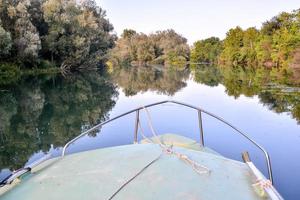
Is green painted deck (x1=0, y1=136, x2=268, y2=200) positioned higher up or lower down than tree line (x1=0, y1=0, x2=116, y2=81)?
lower down

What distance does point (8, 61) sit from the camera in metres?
23.8

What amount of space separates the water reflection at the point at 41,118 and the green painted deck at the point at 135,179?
3.04m

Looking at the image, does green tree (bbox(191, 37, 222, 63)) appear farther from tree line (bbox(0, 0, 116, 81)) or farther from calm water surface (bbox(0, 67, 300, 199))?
calm water surface (bbox(0, 67, 300, 199))

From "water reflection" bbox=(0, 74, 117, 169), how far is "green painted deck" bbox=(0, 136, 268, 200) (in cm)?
304

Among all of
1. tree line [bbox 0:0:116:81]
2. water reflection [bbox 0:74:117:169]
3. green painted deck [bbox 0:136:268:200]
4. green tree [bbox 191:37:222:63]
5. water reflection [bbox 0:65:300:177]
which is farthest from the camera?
green tree [bbox 191:37:222:63]

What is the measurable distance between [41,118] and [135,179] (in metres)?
7.56

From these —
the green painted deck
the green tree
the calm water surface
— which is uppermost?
the green tree

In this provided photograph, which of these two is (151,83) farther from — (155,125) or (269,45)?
(269,45)

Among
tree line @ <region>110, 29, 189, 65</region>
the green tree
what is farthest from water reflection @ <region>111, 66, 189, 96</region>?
tree line @ <region>110, 29, 189, 65</region>

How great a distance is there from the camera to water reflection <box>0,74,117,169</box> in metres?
6.57

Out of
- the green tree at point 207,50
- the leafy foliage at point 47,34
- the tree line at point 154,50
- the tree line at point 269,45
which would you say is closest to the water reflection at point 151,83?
the leafy foliage at point 47,34

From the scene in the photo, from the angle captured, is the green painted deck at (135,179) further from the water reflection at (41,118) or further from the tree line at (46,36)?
the tree line at (46,36)

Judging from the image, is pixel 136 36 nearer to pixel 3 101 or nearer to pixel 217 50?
pixel 217 50

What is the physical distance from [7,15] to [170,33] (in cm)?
5013
